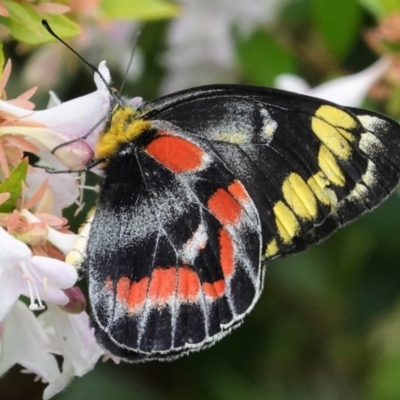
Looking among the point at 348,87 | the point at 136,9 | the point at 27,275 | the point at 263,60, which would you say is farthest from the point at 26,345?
the point at 263,60

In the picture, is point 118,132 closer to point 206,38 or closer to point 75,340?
point 75,340

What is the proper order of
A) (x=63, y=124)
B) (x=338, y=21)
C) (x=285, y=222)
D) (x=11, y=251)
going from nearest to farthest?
→ (x=11, y=251)
(x=63, y=124)
(x=285, y=222)
(x=338, y=21)

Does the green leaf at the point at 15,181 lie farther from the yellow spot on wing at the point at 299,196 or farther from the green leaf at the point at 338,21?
the green leaf at the point at 338,21

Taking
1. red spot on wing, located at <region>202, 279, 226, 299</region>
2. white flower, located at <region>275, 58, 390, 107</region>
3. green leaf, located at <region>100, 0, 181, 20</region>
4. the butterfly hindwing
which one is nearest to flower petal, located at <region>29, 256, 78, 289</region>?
the butterfly hindwing

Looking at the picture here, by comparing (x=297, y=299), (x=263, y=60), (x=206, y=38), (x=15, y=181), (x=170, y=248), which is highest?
(x=15, y=181)

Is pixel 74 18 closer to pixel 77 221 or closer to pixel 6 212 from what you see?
pixel 77 221

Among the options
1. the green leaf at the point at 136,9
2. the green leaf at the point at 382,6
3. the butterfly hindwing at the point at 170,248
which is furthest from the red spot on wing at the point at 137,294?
the green leaf at the point at 382,6

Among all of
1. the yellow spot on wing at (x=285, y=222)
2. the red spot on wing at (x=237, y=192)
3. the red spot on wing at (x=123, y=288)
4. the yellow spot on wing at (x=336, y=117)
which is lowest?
the red spot on wing at (x=123, y=288)

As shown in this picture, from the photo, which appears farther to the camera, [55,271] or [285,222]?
[285,222]
